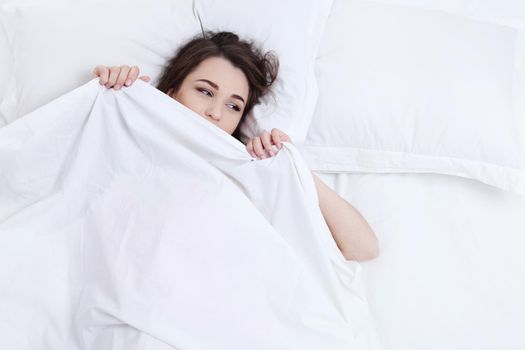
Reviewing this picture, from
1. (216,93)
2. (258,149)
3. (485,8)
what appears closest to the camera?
(258,149)

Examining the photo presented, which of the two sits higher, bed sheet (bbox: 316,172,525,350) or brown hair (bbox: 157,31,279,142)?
brown hair (bbox: 157,31,279,142)

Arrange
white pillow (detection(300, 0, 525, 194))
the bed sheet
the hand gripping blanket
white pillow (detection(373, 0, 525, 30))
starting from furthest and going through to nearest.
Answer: white pillow (detection(373, 0, 525, 30)) < white pillow (detection(300, 0, 525, 194)) < the bed sheet < the hand gripping blanket

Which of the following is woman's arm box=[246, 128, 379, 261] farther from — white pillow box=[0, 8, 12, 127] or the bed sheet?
white pillow box=[0, 8, 12, 127]

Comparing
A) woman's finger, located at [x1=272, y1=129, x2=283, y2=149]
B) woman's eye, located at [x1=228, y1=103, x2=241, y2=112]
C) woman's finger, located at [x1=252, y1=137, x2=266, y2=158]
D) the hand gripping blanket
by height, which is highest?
woman's eye, located at [x1=228, y1=103, x2=241, y2=112]

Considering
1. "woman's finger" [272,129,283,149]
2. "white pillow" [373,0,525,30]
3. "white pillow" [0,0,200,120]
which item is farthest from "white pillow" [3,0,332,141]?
"white pillow" [373,0,525,30]

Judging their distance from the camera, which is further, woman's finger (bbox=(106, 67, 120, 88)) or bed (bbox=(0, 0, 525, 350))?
bed (bbox=(0, 0, 525, 350))

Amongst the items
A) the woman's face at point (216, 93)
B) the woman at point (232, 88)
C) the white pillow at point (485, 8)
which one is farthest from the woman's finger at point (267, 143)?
the white pillow at point (485, 8)

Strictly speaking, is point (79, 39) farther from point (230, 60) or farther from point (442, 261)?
point (442, 261)

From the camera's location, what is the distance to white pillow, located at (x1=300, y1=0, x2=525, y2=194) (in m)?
1.49

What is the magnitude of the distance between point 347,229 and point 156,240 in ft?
1.42

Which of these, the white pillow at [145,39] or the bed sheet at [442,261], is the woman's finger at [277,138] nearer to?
the white pillow at [145,39]

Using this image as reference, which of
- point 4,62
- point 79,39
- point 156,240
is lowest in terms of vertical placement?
point 156,240

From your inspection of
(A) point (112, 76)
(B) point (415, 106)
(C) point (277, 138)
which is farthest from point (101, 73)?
(B) point (415, 106)

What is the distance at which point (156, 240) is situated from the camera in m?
1.10
